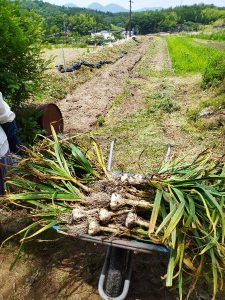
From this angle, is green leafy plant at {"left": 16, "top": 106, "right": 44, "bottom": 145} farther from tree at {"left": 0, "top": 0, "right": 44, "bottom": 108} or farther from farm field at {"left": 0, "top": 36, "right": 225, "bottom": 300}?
farm field at {"left": 0, "top": 36, "right": 225, "bottom": 300}

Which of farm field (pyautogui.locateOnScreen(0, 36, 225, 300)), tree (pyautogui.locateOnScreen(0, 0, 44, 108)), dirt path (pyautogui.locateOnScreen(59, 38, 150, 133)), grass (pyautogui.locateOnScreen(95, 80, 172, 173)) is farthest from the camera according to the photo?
dirt path (pyautogui.locateOnScreen(59, 38, 150, 133))

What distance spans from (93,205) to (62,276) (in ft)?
2.62

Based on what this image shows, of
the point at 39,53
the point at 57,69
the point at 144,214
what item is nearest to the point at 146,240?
the point at 144,214

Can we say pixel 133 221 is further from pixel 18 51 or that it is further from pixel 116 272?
pixel 18 51

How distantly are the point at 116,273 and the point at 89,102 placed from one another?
23.4ft

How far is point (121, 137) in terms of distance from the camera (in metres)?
6.64

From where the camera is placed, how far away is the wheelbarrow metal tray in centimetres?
230

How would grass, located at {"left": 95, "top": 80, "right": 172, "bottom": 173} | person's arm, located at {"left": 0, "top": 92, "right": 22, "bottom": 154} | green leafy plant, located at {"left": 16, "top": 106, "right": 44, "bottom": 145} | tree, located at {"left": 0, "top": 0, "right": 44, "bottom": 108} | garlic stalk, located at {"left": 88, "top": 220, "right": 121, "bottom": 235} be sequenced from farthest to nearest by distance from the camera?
grass, located at {"left": 95, "top": 80, "right": 172, "bottom": 173} < green leafy plant, located at {"left": 16, "top": 106, "right": 44, "bottom": 145} < tree, located at {"left": 0, "top": 0, "right": 44, "bottom": 108} < person's arm, located at {"left": 0, "top": 92, "right": 22, "bottom": 154} < garlic stalk, located at {"left": 88, "top": 220, "right": 121, "bottom": 235}

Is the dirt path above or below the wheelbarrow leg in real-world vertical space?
below

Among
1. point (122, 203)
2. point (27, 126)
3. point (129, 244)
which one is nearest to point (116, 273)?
point (129, 244)

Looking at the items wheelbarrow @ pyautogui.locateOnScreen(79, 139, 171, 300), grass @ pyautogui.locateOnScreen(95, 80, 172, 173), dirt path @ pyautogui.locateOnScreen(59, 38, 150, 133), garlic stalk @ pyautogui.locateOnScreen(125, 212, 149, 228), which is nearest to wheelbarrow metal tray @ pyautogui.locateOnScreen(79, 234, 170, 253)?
wheelbarrow @ pyautogui.locateOnScreen(79, 139, 171, 300)

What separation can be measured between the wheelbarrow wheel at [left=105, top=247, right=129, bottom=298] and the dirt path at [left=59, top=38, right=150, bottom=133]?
4.67 metres

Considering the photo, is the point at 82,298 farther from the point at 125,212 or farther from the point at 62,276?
the point at 125,212

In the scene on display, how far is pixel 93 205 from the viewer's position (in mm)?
2754
